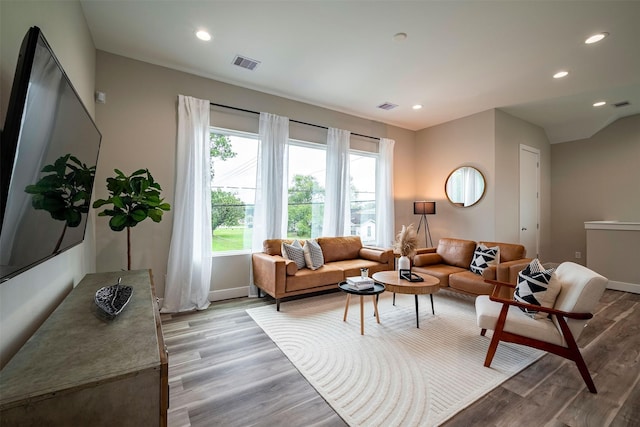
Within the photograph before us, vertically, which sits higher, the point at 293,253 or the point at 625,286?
the point at 293,253

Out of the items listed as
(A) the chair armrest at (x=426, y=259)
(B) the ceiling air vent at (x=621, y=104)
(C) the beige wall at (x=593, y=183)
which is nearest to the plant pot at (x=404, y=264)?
(A) the chair armrest at (x=426, y=259)

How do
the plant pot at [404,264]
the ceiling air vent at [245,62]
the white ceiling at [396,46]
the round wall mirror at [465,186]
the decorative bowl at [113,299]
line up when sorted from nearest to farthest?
the decorative bowl at [113,299]
the white ceiling at [396,46]
the plant pot at [404,264]
the ceiling air vent at [245,62]
the round wall mirror at [465,186]

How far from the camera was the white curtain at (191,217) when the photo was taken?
3365 millimetres

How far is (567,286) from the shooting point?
7.01ft

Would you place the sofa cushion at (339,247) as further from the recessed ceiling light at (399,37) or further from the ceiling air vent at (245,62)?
the recessed ceiling light at (399,37)

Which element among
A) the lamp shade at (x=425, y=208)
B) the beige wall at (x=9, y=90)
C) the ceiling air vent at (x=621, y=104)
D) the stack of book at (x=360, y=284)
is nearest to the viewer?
the beige wall at (x=9, y=90)

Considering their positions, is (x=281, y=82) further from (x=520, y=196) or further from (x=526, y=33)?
(x=520, y=196)

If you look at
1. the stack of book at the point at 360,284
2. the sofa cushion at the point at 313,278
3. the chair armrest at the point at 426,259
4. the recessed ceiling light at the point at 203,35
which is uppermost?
the recessed ceiling light at the point at 203,35

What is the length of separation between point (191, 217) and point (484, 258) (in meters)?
3.95

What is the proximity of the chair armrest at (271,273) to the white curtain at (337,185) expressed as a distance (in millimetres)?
1298

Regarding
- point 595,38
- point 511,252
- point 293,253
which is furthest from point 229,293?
point 595,38

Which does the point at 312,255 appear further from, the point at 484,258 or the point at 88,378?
the point at 88,378

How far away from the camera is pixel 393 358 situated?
229 cm

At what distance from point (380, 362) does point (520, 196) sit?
4.64 m
